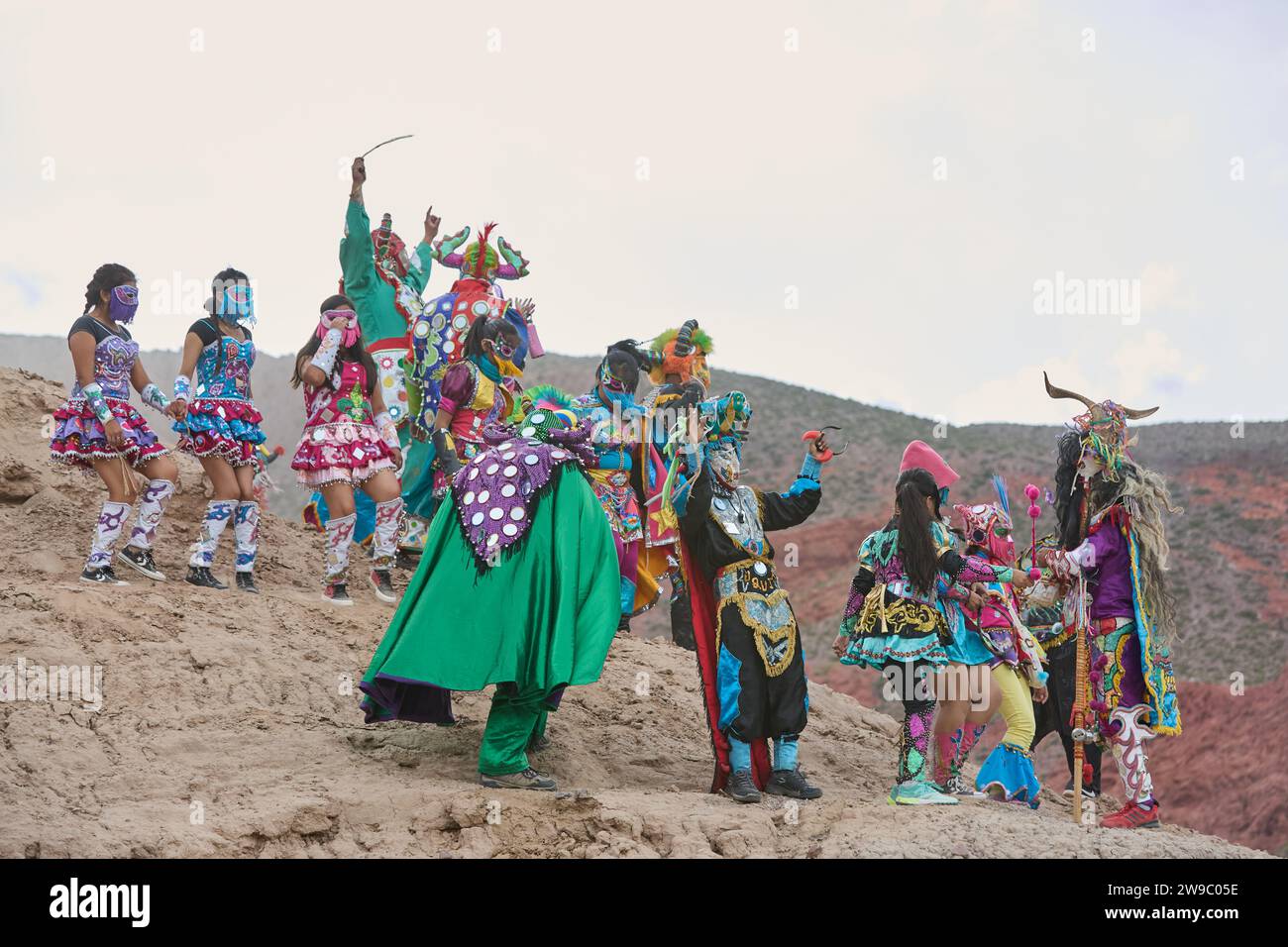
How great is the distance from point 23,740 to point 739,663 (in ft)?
11.0

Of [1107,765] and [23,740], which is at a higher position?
[23,740]

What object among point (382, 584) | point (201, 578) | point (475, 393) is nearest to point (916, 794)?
point (475, 393)

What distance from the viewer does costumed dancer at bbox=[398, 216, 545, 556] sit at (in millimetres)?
9188

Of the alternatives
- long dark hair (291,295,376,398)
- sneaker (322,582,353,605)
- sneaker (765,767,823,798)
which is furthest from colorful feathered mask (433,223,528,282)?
sneaker (765,767,823,798)

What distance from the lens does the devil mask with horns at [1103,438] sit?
7.02 meters

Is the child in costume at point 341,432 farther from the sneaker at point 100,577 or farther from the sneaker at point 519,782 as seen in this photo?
the sneaker at point 519,782

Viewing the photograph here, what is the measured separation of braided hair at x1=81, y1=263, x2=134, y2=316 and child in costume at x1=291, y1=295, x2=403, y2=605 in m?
1.13

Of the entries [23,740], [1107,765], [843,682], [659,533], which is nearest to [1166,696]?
[659,533]

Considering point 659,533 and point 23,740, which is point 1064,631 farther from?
point 23,740

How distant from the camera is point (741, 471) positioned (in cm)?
659

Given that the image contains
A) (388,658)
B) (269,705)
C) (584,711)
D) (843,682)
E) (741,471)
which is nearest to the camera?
(388,658)

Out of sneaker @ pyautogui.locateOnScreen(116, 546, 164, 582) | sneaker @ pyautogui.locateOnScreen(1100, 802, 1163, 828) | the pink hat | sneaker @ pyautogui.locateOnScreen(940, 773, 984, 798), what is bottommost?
sneaker @ pyautogui.locateOnScreen(1100, 802, 1163, 828)

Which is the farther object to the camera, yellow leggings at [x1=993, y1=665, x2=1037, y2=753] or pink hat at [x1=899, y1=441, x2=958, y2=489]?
yellow leggings at [x1=993, y1=665, x2=1037, y2=753]

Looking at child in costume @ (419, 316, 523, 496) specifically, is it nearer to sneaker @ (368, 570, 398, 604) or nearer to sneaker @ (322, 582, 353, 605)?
sneaker @ (368, 570, 398, 604)
